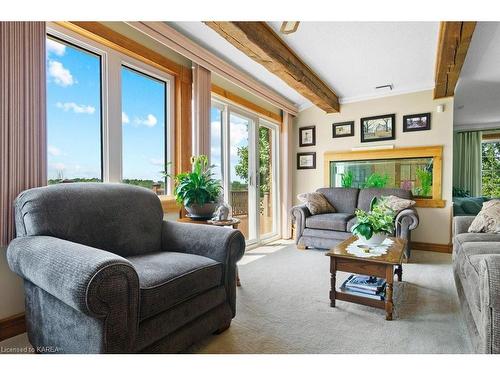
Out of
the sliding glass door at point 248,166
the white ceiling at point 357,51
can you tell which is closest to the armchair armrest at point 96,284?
the white ceiling at point 357,51

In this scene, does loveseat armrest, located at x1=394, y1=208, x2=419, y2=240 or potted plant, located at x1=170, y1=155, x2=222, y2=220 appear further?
loveseat armrest, located at x1=394, y1=208, x2=419, y2=240

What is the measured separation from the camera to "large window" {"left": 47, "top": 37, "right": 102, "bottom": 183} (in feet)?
6.94

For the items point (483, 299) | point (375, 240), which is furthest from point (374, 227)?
point (483, 299)

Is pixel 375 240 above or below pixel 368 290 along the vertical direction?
above

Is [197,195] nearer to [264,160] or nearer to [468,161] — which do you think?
[264,160]

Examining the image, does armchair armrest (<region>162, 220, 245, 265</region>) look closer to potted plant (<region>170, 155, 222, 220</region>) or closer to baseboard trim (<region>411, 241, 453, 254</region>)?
potted plant (<region>170, 155, 222, 220</region>)

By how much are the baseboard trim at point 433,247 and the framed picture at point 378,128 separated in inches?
66.4

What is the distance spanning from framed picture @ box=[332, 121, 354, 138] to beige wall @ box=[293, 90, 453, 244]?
55mm

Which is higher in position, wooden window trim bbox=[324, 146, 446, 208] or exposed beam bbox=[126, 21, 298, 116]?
exposed beam bbox=[126, 21, 298, 116]

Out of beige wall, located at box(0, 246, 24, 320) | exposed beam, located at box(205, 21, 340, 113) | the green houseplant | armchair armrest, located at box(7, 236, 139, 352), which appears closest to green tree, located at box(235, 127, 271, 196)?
exposed beam, located at box(205, 21, 340, 113)

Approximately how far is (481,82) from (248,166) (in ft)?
11.5

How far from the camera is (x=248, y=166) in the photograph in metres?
4.50
